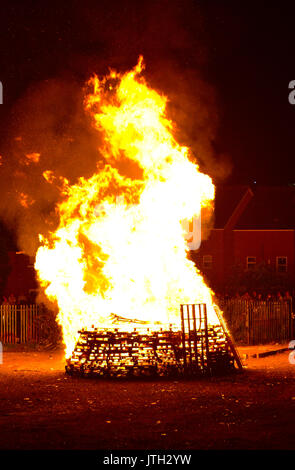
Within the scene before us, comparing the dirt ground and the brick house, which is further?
the brick house

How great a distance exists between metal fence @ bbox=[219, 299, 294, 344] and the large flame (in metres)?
7.59

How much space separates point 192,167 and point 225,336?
3628 millimetres

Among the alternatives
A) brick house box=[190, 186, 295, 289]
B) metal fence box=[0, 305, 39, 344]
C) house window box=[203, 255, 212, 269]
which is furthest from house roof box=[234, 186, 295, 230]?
metal fence box=[0, 305, 39, 344]

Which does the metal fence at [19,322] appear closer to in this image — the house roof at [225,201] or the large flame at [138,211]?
the large flame at [138,211]

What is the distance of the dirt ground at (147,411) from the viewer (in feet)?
29.7

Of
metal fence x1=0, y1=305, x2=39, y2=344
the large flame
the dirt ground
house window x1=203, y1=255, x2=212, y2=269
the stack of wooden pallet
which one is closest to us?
the dirt ground

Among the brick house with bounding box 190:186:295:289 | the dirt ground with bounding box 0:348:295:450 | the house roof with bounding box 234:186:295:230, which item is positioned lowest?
the dirt ground with bounding box 0:348:295:450

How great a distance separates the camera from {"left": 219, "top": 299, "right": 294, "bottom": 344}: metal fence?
965 inches

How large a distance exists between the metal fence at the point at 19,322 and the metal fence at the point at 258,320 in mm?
6039

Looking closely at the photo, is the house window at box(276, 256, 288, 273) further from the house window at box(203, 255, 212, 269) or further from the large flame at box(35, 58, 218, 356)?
the large flame at box(35, 58, 218, 356)

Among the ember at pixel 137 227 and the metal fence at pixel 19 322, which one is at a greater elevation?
the ember at pixel 137 227

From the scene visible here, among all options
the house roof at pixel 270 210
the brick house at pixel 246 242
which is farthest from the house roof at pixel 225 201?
the house roof at pixel 270 210
